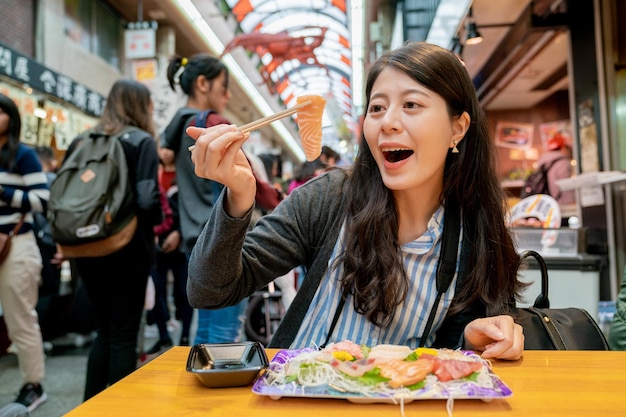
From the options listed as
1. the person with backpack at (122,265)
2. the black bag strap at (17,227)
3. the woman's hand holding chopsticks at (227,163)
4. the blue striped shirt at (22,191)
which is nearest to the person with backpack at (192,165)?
the person with backpack at (122,265)

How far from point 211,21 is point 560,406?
845cm

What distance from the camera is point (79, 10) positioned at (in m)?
8.92

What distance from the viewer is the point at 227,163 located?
1.12 m

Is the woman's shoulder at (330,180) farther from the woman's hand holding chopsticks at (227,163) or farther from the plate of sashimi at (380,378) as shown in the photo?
the plate of sashimi at (380,378)

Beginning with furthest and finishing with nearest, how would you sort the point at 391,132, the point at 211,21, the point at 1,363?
the point at 211,21 < the point at 1,363 < the point at 391,132

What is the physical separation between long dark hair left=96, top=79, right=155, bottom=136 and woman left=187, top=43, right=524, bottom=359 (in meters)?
1.46

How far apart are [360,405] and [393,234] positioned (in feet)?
2.31

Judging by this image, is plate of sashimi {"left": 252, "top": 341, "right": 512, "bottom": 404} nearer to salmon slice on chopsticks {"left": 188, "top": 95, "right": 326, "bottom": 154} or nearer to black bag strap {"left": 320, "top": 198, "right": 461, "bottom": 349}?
black bag strap {"left": 320, "top": 198, "right": 461, "bottom": 349}

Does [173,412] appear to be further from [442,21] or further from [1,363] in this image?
[442,21]

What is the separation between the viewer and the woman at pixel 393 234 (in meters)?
1.30

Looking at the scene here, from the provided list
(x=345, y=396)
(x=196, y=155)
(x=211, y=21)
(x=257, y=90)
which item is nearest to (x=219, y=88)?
(x=196, y=155)

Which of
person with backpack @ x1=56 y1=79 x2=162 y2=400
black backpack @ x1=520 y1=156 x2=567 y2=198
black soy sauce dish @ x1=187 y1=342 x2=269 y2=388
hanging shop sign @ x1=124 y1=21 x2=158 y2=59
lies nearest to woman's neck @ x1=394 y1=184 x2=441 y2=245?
black soy sauce dish @ x1=187 y1=342 x2=269 y2=388

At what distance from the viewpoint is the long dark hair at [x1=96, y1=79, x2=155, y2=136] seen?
2.59m

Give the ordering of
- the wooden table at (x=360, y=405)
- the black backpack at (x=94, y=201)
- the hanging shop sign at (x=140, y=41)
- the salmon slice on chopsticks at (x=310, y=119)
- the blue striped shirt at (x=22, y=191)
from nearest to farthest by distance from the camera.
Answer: the wooden table at (x=360, y=405) → the salmon slice on chopsticks at (x=310, y=119) → the black backpack at (x=94, y=201) → the blue striped shirt at (x=22, y=191) → the hanging shop sign at (x=140, y=41)
